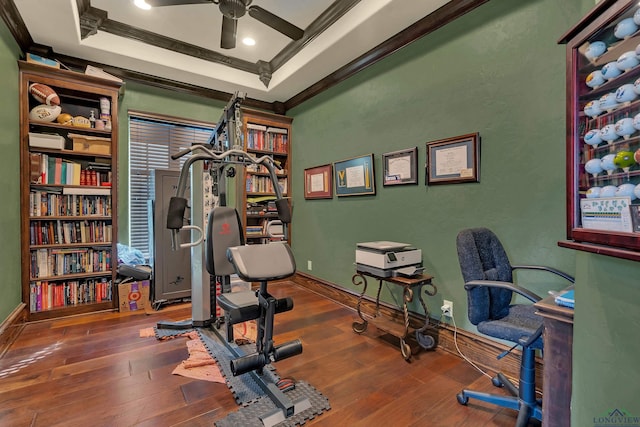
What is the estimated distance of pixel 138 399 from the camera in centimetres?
160

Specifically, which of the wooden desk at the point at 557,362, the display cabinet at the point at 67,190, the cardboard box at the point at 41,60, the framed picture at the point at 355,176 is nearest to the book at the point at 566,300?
the wooden desk at the point at 557,362

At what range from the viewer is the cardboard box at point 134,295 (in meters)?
2.96

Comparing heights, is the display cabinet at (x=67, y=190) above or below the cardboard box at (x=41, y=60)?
below

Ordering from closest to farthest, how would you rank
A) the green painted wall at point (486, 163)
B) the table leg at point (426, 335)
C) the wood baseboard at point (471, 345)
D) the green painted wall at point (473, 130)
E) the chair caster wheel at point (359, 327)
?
1. the green painted wall at point (486, 163)
2. the green painted wall at point (473, 130)
3. the wood baseboard at point (471, 345)
4. the table leg at point (426, 335)
5. the chair caster wheel at point (359, 327)

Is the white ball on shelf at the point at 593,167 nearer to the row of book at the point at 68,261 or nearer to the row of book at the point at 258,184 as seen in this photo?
the row of book at the point at 258,184

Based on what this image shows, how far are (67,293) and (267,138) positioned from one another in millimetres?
2832

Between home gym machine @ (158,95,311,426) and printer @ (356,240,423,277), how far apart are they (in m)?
0.76

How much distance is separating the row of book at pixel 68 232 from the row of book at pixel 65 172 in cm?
40

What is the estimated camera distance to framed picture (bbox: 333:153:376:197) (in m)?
2.90

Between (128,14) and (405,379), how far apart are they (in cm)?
389

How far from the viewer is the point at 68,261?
2.82 m

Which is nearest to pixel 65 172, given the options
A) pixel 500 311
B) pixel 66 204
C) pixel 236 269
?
pixel 66 204

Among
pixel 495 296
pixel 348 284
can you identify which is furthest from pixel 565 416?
pixel 348 284

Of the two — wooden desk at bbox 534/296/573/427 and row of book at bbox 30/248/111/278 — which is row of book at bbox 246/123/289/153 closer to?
row of book at bbox 30/248/111/278
